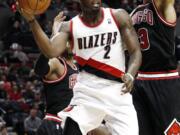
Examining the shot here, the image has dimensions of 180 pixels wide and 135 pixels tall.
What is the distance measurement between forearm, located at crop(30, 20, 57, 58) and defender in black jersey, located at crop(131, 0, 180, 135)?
1.30 meters

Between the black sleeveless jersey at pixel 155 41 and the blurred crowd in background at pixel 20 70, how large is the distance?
240 inches

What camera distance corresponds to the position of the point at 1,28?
23531 millimetres

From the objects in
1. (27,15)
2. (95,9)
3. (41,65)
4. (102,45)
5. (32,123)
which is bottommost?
(32,123)

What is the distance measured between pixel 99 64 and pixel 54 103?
6.92ft

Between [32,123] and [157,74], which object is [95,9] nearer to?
[157,74]

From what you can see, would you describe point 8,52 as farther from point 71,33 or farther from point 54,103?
point 71,33

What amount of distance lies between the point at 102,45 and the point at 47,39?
563 mm

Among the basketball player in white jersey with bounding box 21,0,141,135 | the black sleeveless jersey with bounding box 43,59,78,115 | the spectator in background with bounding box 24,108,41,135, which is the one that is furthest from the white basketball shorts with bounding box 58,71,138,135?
the spectator in background with bounding box 24,108,41,135

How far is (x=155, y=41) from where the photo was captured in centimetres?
659

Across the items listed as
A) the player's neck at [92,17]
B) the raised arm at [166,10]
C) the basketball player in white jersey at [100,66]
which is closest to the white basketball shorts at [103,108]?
the basketball player in white jersey at [100,66]

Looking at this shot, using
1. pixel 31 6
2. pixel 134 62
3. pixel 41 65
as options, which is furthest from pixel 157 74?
pixel 31 6

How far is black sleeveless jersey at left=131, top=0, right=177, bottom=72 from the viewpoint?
6574 mm

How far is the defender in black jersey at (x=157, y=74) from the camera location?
652 cm

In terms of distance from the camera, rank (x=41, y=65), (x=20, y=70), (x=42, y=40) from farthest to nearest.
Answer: (x=20, y=70) < (x=41, y=65) < (x=42, y=40)
